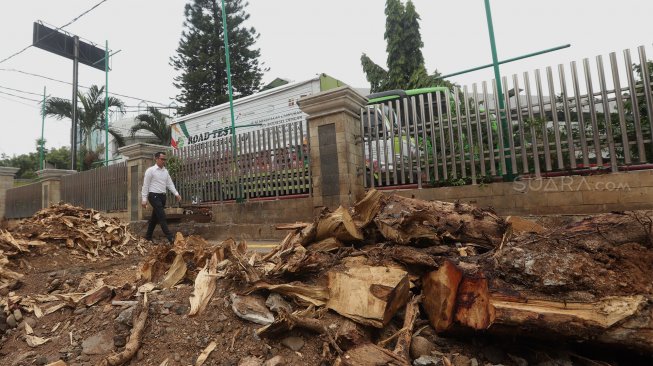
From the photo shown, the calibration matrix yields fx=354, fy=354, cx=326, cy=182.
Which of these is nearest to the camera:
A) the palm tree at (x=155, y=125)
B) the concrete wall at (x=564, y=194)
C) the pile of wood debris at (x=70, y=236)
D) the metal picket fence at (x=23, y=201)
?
the concrete wall at (x=564, y=194)

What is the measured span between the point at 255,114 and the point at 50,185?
814 centimetres

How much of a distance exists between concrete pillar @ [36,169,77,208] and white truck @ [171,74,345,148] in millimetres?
4279

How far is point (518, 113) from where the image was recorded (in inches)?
193

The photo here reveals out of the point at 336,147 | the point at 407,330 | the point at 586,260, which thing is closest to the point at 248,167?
the point at 336,147

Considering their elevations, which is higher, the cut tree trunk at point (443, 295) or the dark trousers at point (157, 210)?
the dark trousers at point (157, 210)

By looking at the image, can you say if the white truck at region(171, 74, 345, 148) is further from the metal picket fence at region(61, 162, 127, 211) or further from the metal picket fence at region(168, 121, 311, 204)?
the metal picket fence at region(61, 162, 127, 211)

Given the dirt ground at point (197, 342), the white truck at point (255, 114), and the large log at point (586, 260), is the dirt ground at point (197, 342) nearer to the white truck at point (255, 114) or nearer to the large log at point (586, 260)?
the large log at point (586, 260)

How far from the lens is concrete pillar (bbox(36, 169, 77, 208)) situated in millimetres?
12883

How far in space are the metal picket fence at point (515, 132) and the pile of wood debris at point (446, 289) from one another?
92.3 inches

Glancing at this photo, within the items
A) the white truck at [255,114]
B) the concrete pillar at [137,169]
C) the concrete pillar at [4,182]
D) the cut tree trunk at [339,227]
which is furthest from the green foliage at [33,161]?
the cut tree trunk at [339,227]

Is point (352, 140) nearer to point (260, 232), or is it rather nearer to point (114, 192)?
point (260, 232)

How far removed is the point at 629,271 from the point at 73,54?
2128 cm

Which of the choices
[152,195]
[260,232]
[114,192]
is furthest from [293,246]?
[114,192]

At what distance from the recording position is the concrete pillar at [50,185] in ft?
42.3
